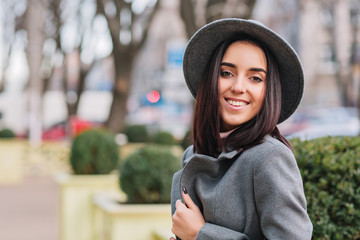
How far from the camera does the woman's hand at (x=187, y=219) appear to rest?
1.99 meters

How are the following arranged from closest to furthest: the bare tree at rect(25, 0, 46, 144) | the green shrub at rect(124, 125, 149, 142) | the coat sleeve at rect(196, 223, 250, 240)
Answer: the coat sleeve at rect(196, 223, 250, 240), the green shrub at rect(124, 125, 149, 142), the bare tree at rect(25, 0, 46, 144)

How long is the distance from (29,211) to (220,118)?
30.1 ft

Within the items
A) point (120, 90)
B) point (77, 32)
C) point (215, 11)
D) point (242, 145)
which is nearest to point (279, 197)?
point (242, 145)

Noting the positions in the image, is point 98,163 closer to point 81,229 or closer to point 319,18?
point 81,229

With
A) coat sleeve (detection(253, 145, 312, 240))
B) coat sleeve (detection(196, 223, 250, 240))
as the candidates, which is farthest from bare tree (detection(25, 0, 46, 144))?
coat sleeve (detection(253, 145, 312, 240))

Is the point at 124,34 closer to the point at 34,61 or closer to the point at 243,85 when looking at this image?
the point at 34,61

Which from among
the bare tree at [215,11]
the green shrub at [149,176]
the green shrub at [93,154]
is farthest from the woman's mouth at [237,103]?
the bare tree at [215,11]

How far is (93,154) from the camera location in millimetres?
8102

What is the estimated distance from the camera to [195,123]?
2.16 m

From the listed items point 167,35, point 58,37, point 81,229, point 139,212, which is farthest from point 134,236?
point 167,35

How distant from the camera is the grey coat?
176 centimetres

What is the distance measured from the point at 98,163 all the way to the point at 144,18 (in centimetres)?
826

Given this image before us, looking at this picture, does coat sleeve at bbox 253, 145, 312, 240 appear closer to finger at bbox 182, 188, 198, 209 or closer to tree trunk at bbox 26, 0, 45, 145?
finger at bbox 182, 188, 198, 209

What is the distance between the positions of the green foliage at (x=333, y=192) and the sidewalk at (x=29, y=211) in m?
6.18
